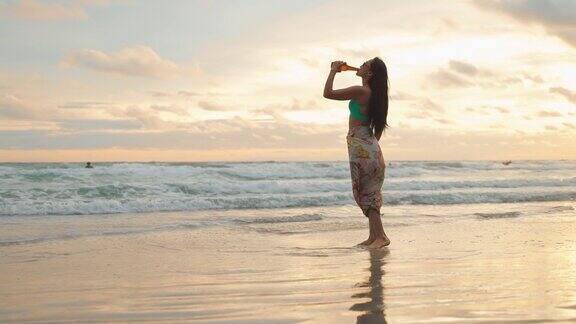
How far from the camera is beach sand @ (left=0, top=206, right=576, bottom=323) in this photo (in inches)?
132

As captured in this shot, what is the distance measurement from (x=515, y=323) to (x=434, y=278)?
1412 millimetres

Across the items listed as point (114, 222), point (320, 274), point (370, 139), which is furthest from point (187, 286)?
point (114, 222)

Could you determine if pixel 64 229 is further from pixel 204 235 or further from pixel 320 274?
pixel 320 274

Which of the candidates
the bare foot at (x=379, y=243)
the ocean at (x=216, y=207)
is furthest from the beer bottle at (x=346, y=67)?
the ocean at (x=216, y=207)

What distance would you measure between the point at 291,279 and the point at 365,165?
2.13m

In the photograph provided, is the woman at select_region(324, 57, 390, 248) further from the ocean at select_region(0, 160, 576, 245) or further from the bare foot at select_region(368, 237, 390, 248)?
the ocean at select_region(0, 160, 576, 245)

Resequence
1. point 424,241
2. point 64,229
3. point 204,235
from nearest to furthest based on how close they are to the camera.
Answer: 1. point 424,241
2. point 204,235
3. point 64,229

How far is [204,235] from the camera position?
25.6 ft

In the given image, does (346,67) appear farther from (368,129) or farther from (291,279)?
(291,279)

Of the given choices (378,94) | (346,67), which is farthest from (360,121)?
(346,67)

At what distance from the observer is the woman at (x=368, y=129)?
6145 mm

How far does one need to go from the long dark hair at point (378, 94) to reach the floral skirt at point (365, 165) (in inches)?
5.6

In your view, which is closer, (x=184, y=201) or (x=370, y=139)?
(x=370, y=139)

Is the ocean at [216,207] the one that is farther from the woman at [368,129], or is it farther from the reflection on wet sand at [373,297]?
the reflection on wet sand at [373,297]
